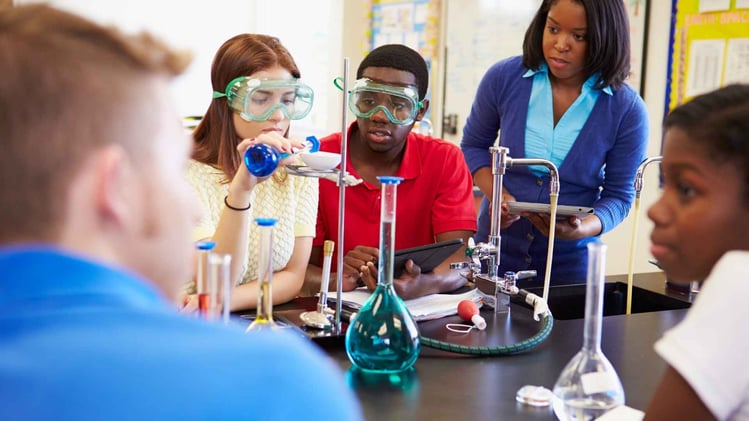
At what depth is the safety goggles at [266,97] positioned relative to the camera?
1823 mm

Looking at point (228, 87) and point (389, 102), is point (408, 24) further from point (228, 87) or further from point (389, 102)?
point (228, 87)

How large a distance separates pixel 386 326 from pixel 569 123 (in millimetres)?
1260

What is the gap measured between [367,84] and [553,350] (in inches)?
32.4

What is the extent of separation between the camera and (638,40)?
3.53 meters

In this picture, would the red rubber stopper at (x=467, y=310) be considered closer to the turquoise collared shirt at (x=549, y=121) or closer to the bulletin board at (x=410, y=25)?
the turquoise collared shirt at (x=549, y=121)

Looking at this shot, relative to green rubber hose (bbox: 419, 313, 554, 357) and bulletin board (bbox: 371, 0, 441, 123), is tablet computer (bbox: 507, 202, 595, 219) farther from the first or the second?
bulletin board (bbox: 371, 0, 441, 123)

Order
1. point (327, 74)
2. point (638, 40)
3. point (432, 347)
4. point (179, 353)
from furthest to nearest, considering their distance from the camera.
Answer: point (327, 74)
point (638, 40)
point (432, 347)
point (179, 353)

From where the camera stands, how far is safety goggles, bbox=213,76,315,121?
182cm

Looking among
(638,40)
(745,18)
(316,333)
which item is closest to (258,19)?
(638,40)

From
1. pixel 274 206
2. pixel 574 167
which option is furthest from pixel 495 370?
pixel 574 167

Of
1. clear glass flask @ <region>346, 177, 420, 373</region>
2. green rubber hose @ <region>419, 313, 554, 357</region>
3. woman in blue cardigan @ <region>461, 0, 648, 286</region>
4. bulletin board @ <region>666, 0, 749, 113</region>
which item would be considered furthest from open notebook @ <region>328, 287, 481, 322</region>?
bulletin board @ <region>666, 0, 749, 113</region>

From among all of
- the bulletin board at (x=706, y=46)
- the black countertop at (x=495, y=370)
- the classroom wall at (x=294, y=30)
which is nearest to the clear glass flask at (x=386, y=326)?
the black countertop at (x=495, y=370)

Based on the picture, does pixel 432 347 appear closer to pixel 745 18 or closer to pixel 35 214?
pixel 35 214

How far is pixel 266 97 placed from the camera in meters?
1.86
